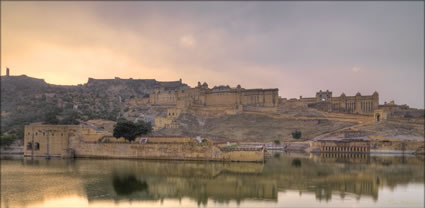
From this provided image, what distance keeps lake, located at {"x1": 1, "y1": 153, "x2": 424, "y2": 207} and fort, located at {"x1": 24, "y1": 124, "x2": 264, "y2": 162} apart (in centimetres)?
344

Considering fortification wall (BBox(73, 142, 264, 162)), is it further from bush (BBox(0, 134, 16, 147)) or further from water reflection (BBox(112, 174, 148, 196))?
bush (BBox(0, 134, 16, 147))

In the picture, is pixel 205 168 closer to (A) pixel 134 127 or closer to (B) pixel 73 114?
(A) pixel 134 127

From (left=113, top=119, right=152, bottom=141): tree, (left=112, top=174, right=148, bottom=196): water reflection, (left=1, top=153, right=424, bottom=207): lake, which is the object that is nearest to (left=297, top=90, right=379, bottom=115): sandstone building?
(left=1, top=153, right=424, bottom=207): lake

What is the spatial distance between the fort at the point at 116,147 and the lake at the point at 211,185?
3440 millimetres

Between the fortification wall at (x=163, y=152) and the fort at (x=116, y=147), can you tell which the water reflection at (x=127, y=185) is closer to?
the fortification wall at (x=163, y=152)

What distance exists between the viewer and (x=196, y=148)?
130 feet

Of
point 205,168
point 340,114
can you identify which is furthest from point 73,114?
point 340,114

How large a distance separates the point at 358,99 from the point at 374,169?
4606 cm

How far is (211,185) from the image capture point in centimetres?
2533

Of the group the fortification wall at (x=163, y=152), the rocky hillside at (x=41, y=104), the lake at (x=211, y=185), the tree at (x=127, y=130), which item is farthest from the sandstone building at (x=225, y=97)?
the lake at (x=211, y=185)

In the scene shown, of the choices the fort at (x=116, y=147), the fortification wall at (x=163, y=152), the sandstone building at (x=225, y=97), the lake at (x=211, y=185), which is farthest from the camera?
the sandstone building at (x=225, y=97)

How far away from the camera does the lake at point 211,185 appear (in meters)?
20.4

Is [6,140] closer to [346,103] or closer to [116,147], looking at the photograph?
[116,147]

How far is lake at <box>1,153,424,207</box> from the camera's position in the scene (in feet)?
66.8
